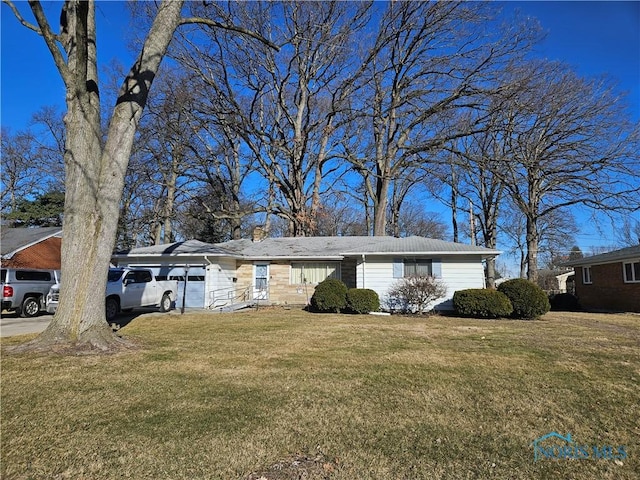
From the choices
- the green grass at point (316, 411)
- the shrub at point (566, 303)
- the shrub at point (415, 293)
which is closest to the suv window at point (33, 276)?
the green grass at point (316, 411)

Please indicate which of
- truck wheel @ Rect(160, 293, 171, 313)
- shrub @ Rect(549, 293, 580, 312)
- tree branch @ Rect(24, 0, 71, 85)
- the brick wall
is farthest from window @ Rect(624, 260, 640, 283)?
tree branch @ Rect(24, 0, 71, 85)

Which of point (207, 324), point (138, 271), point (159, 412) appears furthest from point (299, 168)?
point (159, 412)

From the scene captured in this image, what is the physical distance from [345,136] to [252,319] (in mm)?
16605

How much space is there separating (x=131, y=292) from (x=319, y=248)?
911 centimetres

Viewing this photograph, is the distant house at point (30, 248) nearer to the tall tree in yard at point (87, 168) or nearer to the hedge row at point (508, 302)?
the tall tree in yard at point (87, 168)

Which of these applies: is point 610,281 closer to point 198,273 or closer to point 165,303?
point 198,273

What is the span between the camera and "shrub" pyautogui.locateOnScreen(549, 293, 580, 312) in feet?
65.3

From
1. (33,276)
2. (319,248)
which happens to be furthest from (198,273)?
(33,276)

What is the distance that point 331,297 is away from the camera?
15.0 metres

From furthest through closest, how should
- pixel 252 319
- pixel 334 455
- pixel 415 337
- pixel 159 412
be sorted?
pixel 252 319 < pixel 415 337 < pixel 159 412 < pixel 334 455

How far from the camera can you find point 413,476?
2.76 metres

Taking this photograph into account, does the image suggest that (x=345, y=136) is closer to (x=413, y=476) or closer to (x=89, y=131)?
(x=89, y=131)

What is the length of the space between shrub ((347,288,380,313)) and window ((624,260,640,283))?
1219 centimetres

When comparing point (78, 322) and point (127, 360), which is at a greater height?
point (78, 322)
